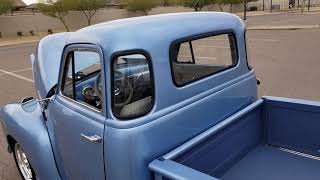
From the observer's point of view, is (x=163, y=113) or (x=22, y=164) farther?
(x=22, y=164)

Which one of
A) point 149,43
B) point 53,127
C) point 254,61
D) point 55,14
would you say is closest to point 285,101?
point 149,43

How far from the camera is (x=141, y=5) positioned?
4578 centimetres

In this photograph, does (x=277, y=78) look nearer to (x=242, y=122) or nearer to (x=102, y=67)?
(x=242, y=122)

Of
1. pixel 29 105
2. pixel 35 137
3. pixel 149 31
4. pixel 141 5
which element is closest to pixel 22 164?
pixel 29 105

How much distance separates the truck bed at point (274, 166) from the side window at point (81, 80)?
3.90ft

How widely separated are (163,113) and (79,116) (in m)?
0.62

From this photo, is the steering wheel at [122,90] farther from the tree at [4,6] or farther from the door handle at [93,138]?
the tree at [4,6]

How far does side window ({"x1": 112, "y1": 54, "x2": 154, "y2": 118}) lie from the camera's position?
2.20m

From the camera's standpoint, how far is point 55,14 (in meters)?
38.3

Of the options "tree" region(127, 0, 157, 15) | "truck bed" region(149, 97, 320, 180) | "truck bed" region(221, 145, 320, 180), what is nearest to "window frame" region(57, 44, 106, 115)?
"truck bed" region(149, 97, 320, 180)

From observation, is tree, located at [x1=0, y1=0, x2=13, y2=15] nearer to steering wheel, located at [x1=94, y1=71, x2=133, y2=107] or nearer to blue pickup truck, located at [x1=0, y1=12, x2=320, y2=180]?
blue pickup truck, located at [x1=0, y1=12, x2=320, y2=180]

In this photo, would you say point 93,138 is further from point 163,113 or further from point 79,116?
point 163,113

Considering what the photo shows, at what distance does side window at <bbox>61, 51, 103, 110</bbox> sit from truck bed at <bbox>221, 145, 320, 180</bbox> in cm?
119

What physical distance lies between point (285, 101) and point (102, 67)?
166 centimetres
